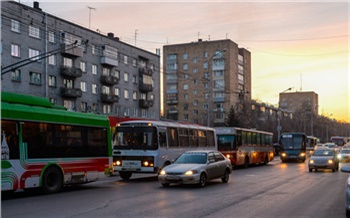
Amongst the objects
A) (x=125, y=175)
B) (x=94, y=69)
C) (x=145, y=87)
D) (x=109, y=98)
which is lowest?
(x=125, y=175)

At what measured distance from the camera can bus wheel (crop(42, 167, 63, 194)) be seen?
1596 cm

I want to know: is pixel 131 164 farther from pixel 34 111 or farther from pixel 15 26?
pixel 15 26

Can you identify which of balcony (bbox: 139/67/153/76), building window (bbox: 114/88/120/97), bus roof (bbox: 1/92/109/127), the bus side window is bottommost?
the bus side window

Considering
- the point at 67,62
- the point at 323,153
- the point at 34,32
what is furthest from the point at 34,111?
the point at 67,62

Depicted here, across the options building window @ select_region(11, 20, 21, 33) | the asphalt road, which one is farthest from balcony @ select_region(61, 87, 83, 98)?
the asphalt road

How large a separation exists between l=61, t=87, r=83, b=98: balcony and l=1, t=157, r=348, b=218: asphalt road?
3627 centimetres

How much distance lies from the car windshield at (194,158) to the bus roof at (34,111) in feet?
13.9

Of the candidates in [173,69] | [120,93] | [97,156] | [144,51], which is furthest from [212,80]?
[97,156]

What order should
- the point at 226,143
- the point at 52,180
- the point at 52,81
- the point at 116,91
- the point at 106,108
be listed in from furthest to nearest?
the point at 116,91, the point at 106,108, the point at 52,81, the point at 226,143, the point at 52,180

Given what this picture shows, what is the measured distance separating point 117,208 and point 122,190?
523cm

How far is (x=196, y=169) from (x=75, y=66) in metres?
41.3

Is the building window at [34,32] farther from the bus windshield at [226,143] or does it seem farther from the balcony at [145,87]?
the bus windshield at [226,143]

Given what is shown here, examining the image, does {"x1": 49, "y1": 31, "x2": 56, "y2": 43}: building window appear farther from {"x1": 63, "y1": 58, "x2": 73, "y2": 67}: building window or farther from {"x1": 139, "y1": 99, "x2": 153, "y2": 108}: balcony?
{"x1": 139, "y1": 99, "x2": 153, "y2": 108}: balcony

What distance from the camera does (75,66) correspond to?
5659 centimetres
